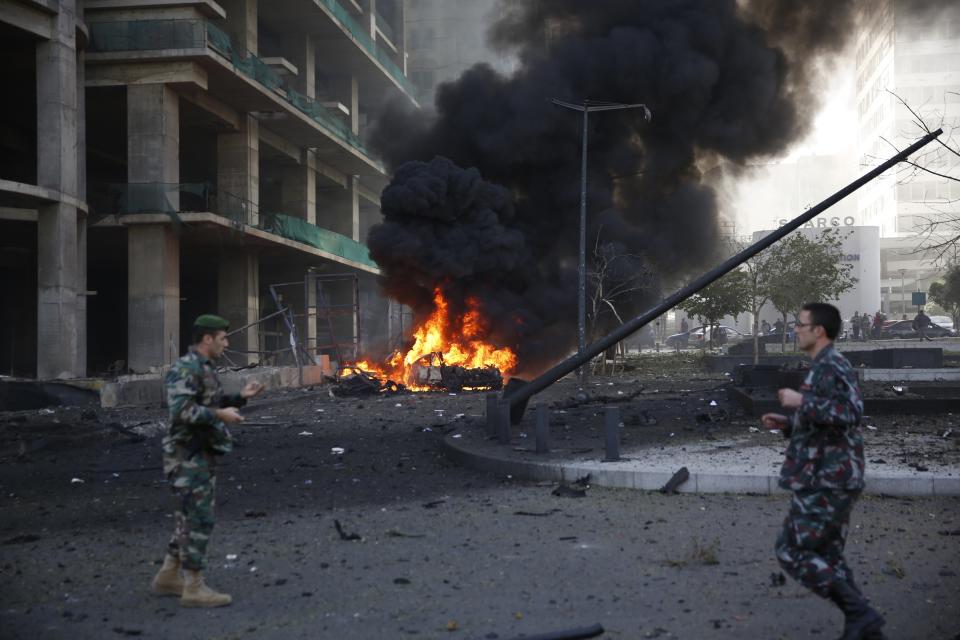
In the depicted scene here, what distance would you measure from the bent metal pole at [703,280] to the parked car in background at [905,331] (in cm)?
3694

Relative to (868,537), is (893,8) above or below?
above

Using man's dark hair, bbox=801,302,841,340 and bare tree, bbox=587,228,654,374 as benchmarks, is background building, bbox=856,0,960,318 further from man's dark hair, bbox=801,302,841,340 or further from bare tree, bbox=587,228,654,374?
man's dark hair, bbox=801,302,841,340

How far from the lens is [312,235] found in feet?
96.0

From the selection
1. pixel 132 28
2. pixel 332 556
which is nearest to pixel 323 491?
pixel 332 556

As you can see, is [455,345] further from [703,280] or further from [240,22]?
[703,280]

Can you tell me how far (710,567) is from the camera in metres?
5.04

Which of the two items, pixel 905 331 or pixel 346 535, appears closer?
pixel 346 535

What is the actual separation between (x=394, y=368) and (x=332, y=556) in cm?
1751

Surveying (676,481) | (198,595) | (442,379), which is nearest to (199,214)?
(442,379)

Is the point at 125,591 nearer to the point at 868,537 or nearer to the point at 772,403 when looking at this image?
the point at 868,537

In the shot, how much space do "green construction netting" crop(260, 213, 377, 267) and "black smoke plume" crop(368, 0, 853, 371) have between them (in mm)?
4419

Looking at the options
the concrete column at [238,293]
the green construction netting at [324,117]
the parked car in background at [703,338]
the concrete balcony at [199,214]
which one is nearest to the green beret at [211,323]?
the concrete balcony at [199,214]

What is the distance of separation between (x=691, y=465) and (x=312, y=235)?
23149 mm

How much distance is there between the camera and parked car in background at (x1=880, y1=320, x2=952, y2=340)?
42.6 metres
